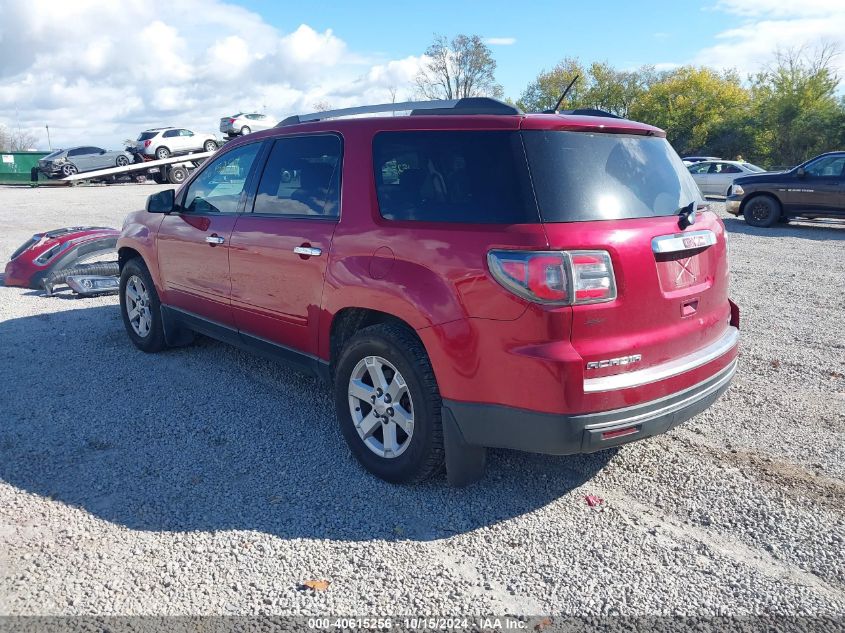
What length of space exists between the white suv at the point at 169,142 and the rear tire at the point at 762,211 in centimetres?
2467

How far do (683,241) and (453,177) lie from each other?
1.16 m

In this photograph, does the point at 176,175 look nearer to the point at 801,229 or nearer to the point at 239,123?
the point at 239,123

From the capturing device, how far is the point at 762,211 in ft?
49.3

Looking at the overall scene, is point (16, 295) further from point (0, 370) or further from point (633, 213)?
point (633, 213)

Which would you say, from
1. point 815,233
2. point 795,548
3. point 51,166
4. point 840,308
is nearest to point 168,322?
point 795,548

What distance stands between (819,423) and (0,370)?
6169mm

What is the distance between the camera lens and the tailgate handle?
123 inches

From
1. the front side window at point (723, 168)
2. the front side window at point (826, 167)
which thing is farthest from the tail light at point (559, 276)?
the front side window at point (723, 168)

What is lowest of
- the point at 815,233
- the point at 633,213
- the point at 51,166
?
the point at 815,233

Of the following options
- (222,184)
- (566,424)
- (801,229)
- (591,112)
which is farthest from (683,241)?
(801,229)

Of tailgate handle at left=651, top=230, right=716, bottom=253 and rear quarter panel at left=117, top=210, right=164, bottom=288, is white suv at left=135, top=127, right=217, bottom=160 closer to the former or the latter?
rear quarter panel at left=117, top=210, right=164, bottom=288

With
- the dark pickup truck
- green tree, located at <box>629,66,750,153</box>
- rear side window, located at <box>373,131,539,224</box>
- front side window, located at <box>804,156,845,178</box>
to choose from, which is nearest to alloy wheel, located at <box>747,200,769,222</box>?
the dark pickup truck

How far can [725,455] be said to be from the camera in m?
3.91

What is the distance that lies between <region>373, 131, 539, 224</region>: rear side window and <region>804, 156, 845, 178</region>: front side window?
13.6m
